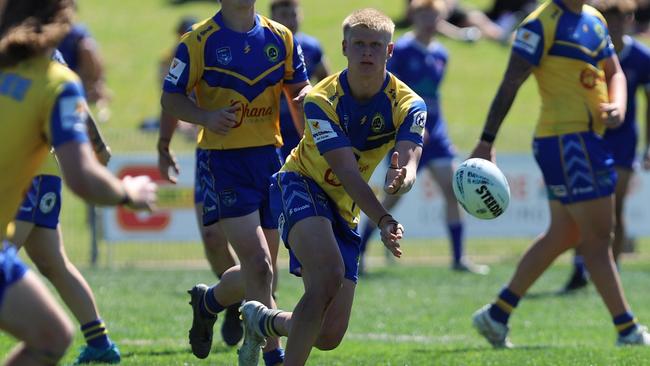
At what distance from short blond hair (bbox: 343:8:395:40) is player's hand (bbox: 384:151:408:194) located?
0.72 metres

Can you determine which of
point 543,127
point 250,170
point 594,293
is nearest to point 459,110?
point 594,293

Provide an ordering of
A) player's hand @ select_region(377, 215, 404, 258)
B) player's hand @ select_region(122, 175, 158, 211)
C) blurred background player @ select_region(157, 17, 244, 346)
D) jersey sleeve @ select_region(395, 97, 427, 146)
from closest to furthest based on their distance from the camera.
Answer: player's hand @ select_region(122, 175, 158, 211), player's hand @ select_region(377, 215, 404, 258), jersey sleeve @ select_region(395, 97, 427, 146), blurred background player @ select_region(157, 17, 244, 346)

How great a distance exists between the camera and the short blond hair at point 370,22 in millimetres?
6227

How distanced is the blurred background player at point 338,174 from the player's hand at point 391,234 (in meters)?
0.08

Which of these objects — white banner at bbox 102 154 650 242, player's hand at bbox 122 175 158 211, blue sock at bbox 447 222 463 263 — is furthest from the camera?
white banner at bbox 102 154 650 242

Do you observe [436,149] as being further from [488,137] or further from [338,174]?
[338,174]

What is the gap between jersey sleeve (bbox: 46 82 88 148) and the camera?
4770 millimetres

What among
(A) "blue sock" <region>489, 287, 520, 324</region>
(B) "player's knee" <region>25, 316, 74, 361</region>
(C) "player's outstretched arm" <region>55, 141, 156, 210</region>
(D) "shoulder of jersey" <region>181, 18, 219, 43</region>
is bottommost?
(A) "blue sock" <region>489, 287, 520, 324</region>

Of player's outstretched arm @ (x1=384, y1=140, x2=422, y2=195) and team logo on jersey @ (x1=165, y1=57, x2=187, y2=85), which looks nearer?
player's outstretched arm @ (x1=384, y1=140, x2=422, y2=195)

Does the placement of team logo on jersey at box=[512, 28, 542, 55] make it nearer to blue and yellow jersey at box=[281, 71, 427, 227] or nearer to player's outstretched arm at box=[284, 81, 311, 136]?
player's outstretched arm at box=[284, 81, 311, 136]

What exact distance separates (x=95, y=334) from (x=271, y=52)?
1.98 metres

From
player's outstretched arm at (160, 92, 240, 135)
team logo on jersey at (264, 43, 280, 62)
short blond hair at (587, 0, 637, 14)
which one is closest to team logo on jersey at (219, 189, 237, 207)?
player's outstretched arm at (160, 92, 240, 135)

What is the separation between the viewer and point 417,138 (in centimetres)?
620

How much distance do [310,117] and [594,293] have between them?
6.43m
